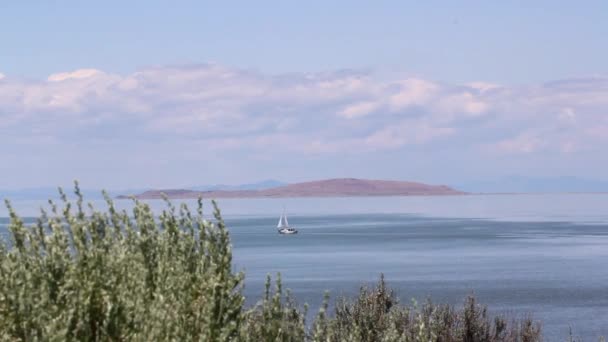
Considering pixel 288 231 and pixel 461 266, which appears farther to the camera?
pixel 288 231

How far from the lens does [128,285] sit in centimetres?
865

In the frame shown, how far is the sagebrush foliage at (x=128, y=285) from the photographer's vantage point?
8.19 m

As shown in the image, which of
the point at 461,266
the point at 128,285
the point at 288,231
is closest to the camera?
the point at 128,285

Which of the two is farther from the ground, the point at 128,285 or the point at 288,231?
the point at 128,285

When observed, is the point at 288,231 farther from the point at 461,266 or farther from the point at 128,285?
the point at 128,285

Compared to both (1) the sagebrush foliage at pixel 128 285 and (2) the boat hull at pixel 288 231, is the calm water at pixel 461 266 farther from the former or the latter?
(1) the sagebrush foliage at pixel 128 285

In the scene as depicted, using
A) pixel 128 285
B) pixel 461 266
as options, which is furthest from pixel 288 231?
pixel 128 285

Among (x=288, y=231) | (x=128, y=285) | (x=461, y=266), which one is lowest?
(x=461, y=266)

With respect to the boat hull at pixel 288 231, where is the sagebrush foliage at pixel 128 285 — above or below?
above

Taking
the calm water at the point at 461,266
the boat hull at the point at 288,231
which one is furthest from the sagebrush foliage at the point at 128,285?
the boat hull at the point at 288,231

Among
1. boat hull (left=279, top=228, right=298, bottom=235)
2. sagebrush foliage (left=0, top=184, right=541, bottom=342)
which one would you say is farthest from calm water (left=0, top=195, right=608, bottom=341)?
sagebrush foliage (left=0, top=184, right=541, bottom=342)

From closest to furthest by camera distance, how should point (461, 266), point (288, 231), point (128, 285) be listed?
point (128, 285) < point (461, 266) < point (288, 231)

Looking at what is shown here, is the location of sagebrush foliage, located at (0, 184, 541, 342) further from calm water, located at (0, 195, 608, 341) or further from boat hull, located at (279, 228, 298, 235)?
boat hull, located at (279, 228, 298, 235)

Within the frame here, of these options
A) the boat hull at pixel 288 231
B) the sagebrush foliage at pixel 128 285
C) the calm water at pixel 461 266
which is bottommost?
the calm water at pixel 461 266
